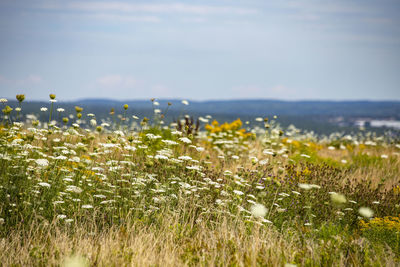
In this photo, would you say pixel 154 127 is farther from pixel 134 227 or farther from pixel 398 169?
Answer: pixel 398 169

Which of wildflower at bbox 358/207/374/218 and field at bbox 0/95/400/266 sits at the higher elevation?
wildflower at bbox 358/207/374/218

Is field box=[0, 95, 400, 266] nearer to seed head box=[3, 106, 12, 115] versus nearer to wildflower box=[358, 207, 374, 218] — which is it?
wildflower box=[358, 207, 374, 218]

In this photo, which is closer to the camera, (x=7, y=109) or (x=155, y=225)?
(x=155, y=225)

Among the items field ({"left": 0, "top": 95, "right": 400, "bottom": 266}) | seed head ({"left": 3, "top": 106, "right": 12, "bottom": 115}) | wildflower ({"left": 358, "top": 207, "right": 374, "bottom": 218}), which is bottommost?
field ({"left": 0, "top": 95, "right": 400, "bottom": 266})

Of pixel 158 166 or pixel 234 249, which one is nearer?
pixel 234 249

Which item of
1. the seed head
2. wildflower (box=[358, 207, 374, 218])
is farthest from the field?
the seed head

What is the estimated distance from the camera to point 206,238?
12.2 ft

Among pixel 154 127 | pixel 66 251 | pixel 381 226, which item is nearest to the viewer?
pixel 66 251

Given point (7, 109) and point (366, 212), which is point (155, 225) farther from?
point (7, 109)

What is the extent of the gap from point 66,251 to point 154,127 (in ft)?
16.1

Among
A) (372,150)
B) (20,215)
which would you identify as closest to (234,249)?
(20,215)

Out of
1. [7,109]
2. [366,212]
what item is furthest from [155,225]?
[7,109]

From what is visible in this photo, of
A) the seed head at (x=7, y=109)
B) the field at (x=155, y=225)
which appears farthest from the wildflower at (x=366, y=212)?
the seed head at (x=7, y=109)

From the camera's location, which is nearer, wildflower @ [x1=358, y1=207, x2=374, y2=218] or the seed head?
wildflower @ [x1=358, y1=207, x2=374, y2=218]
